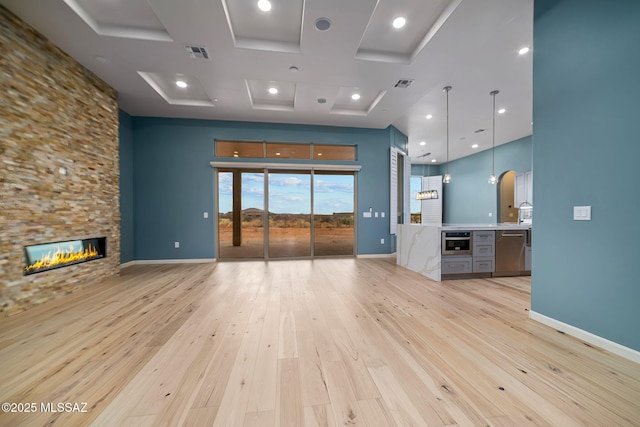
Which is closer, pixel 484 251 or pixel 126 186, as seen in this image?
pixel 484 251

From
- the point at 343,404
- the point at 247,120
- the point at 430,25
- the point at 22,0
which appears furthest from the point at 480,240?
the point at 22,0

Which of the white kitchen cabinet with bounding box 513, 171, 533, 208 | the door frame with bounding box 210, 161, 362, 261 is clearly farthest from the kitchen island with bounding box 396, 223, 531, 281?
the white kitchen cabinet with bounding box 513, 171, 533, 208

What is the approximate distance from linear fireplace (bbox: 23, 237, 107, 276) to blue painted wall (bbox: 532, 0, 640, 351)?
572cm

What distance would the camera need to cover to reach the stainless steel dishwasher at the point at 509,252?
12.9 feet

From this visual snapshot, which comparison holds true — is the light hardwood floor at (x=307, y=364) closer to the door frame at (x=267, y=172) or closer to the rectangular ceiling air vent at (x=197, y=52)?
the door frame at (x=267, y=172)

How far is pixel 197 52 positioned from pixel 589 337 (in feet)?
17.3

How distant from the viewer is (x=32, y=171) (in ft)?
8.94

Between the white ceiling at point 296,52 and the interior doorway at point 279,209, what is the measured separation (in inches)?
58.2

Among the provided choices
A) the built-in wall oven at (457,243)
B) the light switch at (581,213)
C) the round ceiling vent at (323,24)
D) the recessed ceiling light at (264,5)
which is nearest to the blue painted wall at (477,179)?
the built-in wall oven at (457,243)

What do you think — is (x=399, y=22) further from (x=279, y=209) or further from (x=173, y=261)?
(x=173, y=261)

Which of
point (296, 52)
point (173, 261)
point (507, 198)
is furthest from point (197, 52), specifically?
point (507, 198)

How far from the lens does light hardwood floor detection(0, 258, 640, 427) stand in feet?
4.02

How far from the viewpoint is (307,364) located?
1.64 metres

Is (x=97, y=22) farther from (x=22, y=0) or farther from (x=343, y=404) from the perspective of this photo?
(x=343, y=404)
